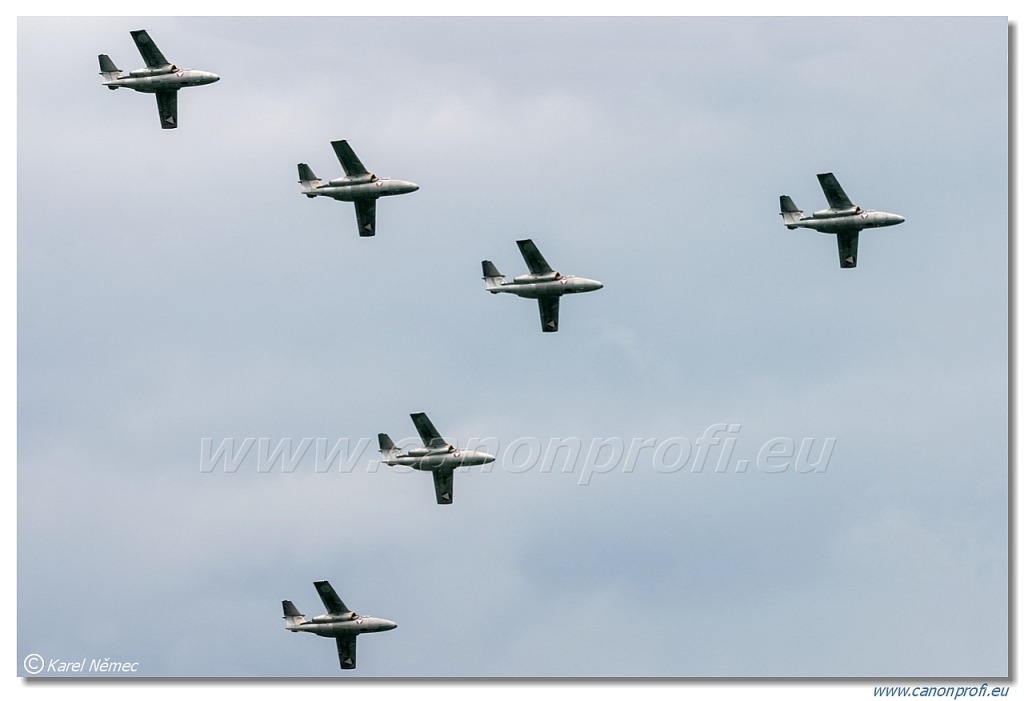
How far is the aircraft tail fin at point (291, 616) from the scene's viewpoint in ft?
447

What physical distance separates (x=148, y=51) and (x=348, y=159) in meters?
15.0

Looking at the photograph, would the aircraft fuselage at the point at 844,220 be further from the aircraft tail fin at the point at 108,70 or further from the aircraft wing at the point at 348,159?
the aircraft tail fin at the point at 108,70

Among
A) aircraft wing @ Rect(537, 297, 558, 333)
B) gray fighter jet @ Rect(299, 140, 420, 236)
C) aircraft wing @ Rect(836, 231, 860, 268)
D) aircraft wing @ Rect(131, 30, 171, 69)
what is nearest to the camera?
aircraft wing @ Rect(131, 30, 171, 69)

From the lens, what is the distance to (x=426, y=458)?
13325 centimetres

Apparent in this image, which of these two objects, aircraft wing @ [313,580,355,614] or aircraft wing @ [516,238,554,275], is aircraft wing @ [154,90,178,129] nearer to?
aircraft wing @ [516,238,554,275]

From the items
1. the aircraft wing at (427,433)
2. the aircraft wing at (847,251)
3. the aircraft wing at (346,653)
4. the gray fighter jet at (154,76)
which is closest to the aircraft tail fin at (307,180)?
the gray fighter jet at (154,76)

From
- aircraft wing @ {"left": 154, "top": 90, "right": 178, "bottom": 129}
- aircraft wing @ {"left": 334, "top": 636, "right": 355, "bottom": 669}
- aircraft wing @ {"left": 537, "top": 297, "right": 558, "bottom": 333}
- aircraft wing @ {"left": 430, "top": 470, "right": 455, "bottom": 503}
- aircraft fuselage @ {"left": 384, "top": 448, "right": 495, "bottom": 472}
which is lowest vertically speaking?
Answer: aircraft wing @ {"left": 334, "top": 636, "right": 355, "bottom": 669}

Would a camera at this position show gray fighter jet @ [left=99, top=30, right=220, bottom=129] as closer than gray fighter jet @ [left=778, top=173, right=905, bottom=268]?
Yes

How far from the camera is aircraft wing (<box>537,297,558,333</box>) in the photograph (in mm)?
139000

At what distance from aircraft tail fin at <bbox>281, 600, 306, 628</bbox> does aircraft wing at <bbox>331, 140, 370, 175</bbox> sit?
29.3 m

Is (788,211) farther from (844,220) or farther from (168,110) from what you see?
(168,110)

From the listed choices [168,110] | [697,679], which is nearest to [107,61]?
[168,110]

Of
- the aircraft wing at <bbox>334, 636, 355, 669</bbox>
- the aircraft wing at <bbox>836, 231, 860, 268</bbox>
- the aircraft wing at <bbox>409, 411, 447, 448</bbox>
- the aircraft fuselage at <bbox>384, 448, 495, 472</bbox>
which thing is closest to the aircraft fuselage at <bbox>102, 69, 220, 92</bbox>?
the aircraft wing at <bbox>409, 411, 447, 448</bbox>

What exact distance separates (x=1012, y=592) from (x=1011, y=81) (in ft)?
103
